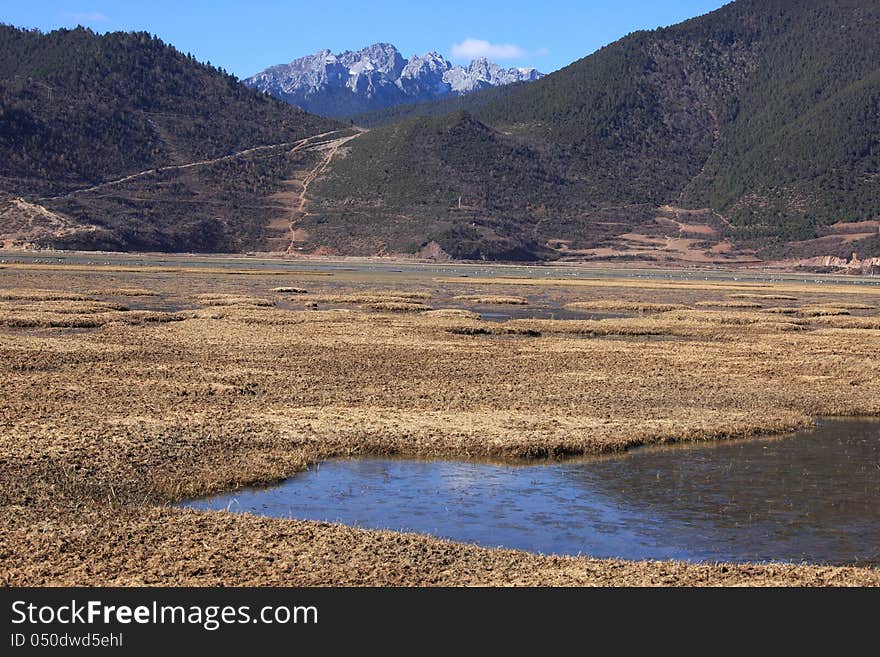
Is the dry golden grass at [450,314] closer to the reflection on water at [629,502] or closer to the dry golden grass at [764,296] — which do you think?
the reflection on water at [629,502]

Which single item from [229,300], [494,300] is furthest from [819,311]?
[229,300]

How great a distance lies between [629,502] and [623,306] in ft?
170

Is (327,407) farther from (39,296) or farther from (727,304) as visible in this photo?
(727,304)

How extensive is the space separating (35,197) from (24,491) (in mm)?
173802

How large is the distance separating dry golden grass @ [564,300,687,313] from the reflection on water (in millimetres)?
44986

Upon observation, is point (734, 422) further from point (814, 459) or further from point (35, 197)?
point (35, 197)

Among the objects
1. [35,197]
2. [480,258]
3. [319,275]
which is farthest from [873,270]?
[35,197]

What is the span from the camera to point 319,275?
111 meters

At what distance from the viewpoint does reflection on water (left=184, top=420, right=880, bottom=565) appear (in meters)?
18.7

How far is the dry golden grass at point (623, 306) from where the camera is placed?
71.3 m

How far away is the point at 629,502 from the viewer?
21453 mm

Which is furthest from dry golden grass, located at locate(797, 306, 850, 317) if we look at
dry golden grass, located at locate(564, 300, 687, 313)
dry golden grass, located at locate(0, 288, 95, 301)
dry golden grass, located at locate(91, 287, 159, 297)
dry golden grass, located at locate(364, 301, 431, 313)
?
dry golden grass, located at locate(0, 288, 95, 301)

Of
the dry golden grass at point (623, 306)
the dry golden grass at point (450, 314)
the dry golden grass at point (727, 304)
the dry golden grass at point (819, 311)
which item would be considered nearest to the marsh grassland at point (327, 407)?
the dry golden grass at point (450, 314)

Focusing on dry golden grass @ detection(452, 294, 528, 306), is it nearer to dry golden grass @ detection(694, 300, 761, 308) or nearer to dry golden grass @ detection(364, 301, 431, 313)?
dry golden grass @ detection(364, 301, 431, 313)
